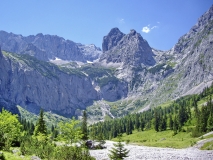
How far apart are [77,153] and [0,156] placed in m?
13.6

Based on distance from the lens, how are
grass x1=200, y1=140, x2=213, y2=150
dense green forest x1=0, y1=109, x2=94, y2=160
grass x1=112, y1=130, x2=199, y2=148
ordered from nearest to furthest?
dense green forest x1=0, y1=109, x2=94, y2=160
grass x1=200, y1=140, x2=213, y2=150
grass x1=112, y1=130, x2=199, y2=148

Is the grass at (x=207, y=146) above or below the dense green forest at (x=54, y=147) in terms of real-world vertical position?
below

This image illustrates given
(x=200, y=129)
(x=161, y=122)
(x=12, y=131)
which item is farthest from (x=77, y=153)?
(x=161, y=122)

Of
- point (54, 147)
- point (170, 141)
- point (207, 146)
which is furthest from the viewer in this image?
point (170, 141)

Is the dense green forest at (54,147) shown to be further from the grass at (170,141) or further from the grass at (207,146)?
the grass at (170,141)

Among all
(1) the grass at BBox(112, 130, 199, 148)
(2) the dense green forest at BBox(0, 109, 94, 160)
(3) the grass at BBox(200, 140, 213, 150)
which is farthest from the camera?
(1) the grass at BBox(112, 130, 199, 148)

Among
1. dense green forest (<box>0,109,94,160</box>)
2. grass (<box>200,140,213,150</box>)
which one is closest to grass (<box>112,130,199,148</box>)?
grass (<box>200,140,213,150</box>)

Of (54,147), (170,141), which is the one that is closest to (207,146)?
(170,141)

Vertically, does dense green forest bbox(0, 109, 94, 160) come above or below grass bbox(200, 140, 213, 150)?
above

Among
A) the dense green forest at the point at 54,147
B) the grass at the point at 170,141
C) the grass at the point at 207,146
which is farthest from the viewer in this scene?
the grass at the point at 170,141

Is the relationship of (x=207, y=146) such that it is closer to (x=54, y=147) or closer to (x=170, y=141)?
(x=170, y=141)

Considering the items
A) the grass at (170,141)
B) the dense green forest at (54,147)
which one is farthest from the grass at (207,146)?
the dense green forest at (54,147)

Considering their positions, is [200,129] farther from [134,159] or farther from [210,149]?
[134,159]

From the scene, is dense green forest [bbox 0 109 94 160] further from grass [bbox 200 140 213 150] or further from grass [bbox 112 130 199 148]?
grass [bbox 112 130 199 148]
